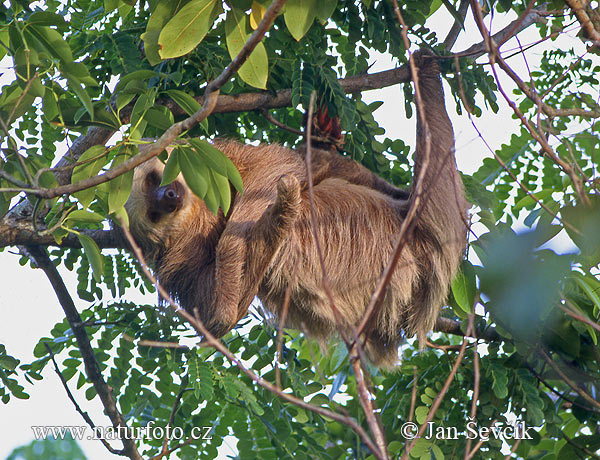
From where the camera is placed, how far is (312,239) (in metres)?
4.38

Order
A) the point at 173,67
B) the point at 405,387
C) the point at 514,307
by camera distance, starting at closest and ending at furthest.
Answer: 1. the point at 514,307
2. the point at 173,67
3. the point at 405,387

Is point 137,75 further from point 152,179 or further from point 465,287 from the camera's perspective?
point 465,287

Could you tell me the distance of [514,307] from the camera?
3010 mm

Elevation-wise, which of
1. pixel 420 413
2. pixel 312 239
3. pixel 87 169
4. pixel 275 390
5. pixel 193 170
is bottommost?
pixel 420 413

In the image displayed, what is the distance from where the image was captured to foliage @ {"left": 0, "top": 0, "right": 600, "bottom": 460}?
3.09m

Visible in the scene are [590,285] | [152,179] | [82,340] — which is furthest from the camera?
[152,179]

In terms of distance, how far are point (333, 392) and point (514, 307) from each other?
79.6 inches

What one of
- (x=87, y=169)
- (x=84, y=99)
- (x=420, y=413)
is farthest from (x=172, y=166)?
(x=420, y=413)

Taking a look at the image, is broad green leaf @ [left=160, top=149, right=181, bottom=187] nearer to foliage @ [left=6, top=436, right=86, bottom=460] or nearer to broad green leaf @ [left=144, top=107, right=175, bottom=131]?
broad green leaf @ [left=144, top=107, right=175, bottom=131]

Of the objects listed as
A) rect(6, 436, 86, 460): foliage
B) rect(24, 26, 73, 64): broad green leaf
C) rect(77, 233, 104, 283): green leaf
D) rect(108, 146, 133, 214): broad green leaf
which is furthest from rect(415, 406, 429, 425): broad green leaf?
rect(6, 436, 86, 460): foliage

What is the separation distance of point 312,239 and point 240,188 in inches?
41.8

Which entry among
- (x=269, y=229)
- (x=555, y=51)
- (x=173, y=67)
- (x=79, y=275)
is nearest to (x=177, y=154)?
(x=269, y=229)

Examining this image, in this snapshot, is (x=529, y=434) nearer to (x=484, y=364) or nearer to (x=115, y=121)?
(x=484, y=364)

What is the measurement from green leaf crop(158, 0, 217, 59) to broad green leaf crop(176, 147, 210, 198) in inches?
18.1
